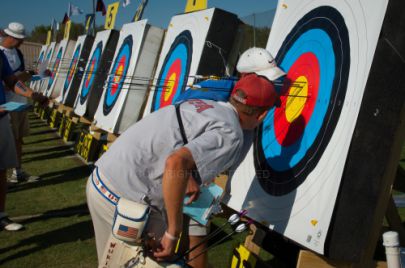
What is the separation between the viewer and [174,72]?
12.1ft

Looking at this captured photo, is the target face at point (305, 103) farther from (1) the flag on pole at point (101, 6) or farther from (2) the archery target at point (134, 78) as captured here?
(1) the flag on pole at point (101, 6)

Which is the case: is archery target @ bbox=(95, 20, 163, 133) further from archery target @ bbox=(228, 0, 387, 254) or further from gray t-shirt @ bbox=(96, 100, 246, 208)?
gray t-shirt @ bbox=(96, 100, 246, 208)

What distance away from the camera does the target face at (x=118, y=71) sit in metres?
4.68

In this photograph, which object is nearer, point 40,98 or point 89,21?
point 40,98

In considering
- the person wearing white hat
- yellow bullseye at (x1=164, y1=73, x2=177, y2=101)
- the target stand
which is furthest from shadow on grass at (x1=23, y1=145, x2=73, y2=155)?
yellow bullseye at (x1=164, y1=73, x2=177, y2=101)

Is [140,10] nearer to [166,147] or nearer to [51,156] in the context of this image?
[51,156]

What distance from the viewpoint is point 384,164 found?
1594 mm

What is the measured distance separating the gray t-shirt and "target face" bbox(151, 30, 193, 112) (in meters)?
1.92

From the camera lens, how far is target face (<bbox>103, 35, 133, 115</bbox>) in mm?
4684

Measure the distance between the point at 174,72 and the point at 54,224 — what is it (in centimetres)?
152

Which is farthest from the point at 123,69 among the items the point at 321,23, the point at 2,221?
the point at 321,23

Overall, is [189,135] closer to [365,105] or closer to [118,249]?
[118,249]

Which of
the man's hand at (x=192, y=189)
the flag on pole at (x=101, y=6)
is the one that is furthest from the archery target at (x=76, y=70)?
the man's hand at (x=192, y=189)

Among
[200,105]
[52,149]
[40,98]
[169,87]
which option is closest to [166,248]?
[200,105]
